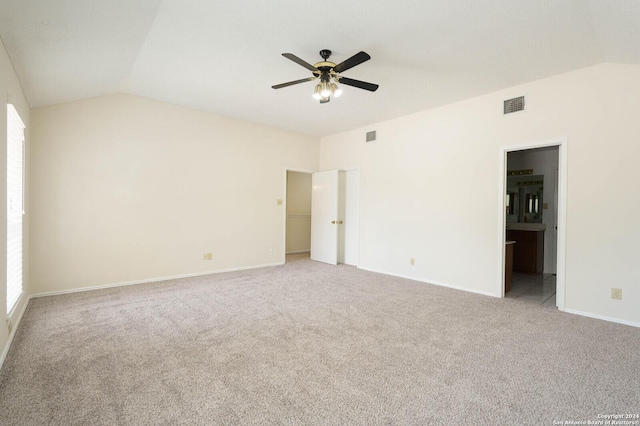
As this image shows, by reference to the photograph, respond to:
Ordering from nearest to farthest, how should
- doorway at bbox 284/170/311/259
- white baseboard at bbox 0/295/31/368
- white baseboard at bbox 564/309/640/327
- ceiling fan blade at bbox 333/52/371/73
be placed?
white baseboard at bbox 0/295/31/368 → ceiling fan blade at bbox 333/52/371/73 → white baseboard at bbox 564/309/640/327 → doorway at bbox 284/170/311/259

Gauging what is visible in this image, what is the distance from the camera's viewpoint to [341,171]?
662 centimetres

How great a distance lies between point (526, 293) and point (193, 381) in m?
4.50

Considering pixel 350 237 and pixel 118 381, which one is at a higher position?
pixel 350 237

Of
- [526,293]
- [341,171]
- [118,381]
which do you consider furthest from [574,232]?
[118,381]

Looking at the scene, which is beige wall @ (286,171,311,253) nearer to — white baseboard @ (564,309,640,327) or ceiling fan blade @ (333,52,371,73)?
ceiling fan blade @ (333,52,371,73)

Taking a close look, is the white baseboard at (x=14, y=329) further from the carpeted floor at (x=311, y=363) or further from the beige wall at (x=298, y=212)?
the beige wall at (x=298, y=212)

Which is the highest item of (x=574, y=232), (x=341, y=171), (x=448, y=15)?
(x=448, y=15)

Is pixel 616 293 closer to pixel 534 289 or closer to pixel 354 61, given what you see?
pixel 534 289

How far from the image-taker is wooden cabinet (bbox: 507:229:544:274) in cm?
571

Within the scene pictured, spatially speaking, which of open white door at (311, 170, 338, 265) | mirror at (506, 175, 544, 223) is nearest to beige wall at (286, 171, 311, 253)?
open white door at (311, 170, 338, 265)

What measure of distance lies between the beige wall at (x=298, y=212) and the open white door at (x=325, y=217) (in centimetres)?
128

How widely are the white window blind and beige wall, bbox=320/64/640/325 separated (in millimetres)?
4935

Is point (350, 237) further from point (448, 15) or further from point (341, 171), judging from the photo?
point (448, 15)

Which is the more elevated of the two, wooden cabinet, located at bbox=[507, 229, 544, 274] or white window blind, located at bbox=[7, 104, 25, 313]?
white window blind, located at bbox=[7, 104, 25, 313]
